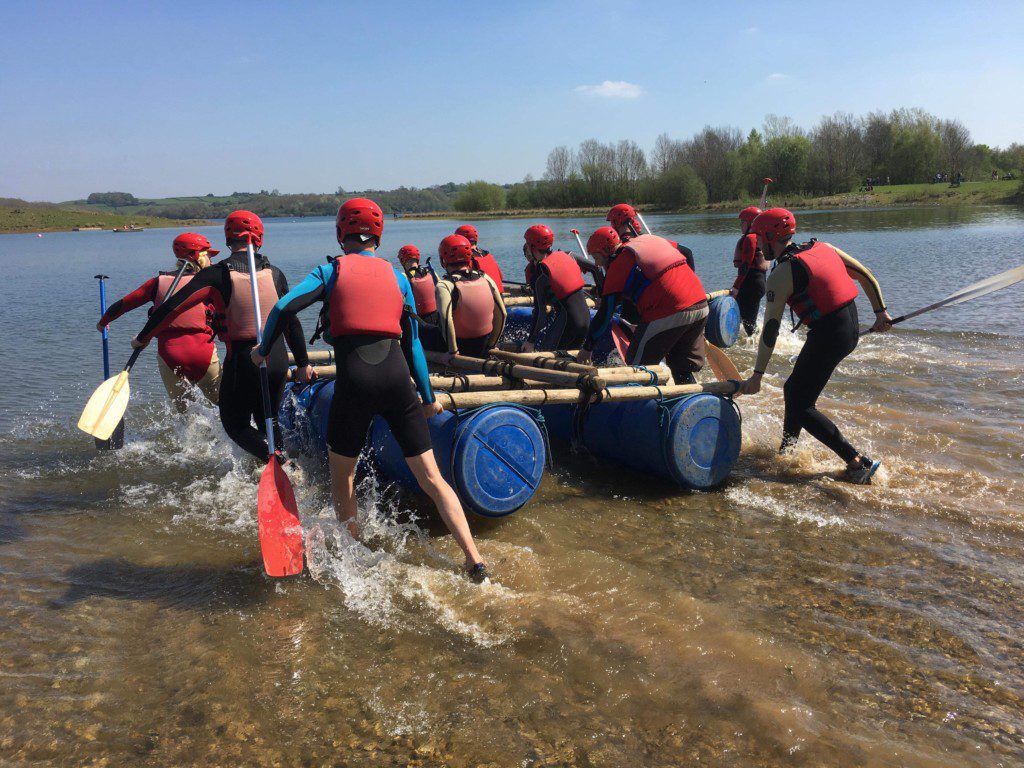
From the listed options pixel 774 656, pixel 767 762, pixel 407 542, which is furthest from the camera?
pixel 407 542

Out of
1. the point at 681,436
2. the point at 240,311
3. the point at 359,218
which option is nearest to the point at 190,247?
the point at 240,311

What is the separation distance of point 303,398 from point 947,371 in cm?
888

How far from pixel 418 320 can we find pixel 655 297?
2.76m

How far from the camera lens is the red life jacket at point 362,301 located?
13.0 ft

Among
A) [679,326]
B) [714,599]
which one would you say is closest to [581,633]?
[714,599]

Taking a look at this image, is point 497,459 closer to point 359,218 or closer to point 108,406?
point 359,218

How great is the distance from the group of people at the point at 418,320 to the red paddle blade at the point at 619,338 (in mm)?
26

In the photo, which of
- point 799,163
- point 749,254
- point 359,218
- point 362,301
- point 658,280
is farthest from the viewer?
point 799,163

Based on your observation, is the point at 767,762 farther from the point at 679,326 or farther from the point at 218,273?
the point at 218,273

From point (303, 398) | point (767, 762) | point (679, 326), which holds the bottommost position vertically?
point (767, 762)

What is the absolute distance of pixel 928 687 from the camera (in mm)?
3369

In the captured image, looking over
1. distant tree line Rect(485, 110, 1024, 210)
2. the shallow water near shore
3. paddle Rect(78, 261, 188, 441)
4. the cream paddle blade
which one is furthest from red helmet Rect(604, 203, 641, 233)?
distant tree line Rect(485, 110, 1024, 210)

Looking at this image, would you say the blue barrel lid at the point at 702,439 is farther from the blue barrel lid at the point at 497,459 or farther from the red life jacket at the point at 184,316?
the red life jacket at the point at 184,316

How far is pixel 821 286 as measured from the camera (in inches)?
223
